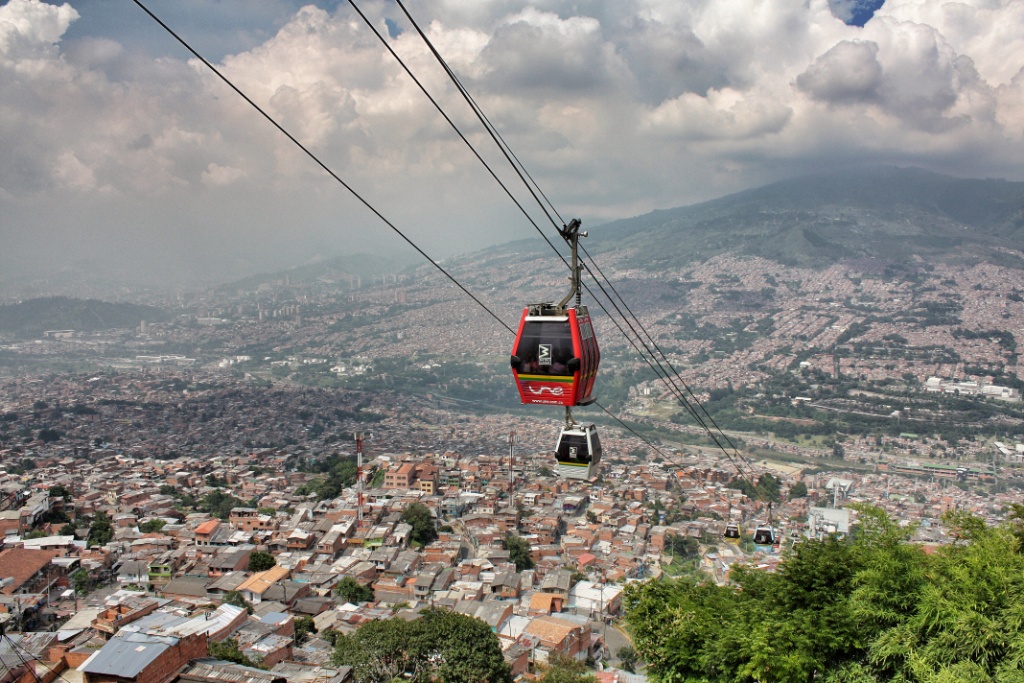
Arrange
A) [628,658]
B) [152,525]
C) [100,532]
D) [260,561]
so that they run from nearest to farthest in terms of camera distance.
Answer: [628,658] → [260,561] → [100,532] → [152,525]

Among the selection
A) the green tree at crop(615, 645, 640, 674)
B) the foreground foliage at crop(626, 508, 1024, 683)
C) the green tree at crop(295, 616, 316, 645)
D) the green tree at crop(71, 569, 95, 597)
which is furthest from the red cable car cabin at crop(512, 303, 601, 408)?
the green tree at crop(71, 569, 95, 597)

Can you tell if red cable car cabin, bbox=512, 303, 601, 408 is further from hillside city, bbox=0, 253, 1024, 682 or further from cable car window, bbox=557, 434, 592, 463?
hillside city, bbox=0, 253, 1024, 682

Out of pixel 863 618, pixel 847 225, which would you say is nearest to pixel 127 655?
pixel 863 618

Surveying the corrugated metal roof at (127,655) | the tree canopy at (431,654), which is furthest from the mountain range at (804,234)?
the tree canopy at (431,654)

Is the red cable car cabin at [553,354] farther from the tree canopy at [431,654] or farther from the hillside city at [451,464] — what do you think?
the tree canopy at [431,654]

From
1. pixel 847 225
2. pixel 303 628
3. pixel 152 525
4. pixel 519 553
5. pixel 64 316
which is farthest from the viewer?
pixel 847 225

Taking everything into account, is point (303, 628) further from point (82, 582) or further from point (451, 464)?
point (451, 464)
